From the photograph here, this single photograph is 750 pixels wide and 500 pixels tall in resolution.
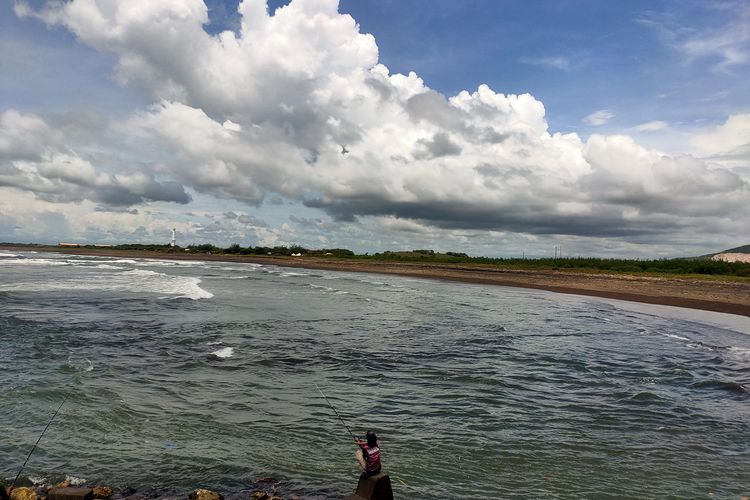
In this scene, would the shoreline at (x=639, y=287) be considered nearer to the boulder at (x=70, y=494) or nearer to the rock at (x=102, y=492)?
the rock at (x=102, y=492)

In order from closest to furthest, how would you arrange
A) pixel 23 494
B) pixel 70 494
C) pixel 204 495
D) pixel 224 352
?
1. pixel 70 494
2. pixel 23 494
3. pixel 204 495
4. pixel 224 352

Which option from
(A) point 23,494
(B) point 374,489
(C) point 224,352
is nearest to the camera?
(B) point 374,489

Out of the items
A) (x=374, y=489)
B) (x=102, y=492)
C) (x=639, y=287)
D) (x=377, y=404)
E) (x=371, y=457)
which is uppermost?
(x=639, y=287)

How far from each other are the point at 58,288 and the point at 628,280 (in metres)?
62.9

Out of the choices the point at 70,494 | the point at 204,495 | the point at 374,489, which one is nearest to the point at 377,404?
the point at 204,495

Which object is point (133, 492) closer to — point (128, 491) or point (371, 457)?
point (128, 491)

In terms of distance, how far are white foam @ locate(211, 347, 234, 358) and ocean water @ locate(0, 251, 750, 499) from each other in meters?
0.04

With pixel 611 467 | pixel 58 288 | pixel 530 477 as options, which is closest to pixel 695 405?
pixel 611 467

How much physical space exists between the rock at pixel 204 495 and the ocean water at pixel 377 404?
21.3 inches

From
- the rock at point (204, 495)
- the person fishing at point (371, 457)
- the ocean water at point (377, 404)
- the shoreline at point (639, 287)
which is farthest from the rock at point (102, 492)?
the shoreline at point (639, 287)

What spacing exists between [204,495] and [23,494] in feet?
8.04

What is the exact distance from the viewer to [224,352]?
60.5 feet

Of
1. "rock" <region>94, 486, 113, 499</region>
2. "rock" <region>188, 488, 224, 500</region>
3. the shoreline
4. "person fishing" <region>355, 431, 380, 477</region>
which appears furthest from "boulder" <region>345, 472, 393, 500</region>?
the shoreline

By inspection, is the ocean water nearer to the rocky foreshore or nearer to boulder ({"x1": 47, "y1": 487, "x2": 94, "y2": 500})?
the rocky foreshore
